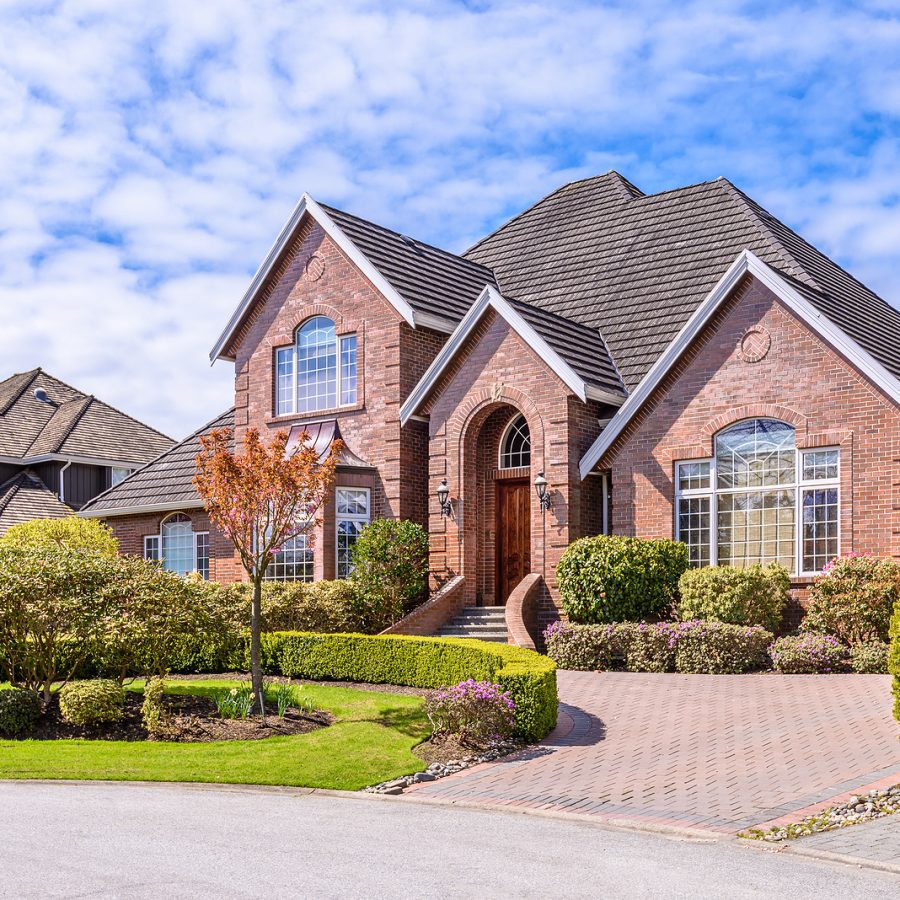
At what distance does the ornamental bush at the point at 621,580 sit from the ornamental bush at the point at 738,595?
584 mm

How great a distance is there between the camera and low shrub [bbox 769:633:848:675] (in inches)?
691

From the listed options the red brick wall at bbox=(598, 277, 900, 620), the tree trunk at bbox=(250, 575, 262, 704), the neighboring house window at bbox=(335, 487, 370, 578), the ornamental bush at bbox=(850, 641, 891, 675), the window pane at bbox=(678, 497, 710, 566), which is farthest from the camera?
the neighboring house window at bbox=(335, 487, 370, 578)

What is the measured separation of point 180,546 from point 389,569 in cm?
943

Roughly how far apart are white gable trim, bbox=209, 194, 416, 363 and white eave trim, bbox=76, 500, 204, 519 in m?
3.77

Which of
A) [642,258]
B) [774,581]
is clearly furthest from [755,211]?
[774,581]

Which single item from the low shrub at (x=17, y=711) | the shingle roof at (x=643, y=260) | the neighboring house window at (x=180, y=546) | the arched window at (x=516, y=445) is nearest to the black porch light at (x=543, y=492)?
the arched window at (x=516, y=445)

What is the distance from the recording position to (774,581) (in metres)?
19.5

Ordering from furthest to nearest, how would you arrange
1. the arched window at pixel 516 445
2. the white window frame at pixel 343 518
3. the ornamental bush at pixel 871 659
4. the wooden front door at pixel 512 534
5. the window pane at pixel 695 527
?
the white window frame at pixel 343 518 → the arched window at pixel 516 445 → the wooden front door at pixel 512 534 → the window pane at pixel 695 527 → the ornamental bush at pixel 871 659

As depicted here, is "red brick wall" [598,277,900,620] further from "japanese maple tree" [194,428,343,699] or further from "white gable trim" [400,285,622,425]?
"japanese maple tree" [194,428,343,699]

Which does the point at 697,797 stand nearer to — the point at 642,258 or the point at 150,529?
the point at 642,258

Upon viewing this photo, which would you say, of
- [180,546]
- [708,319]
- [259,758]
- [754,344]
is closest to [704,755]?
[259,758]

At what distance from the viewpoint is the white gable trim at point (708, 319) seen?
771 inches

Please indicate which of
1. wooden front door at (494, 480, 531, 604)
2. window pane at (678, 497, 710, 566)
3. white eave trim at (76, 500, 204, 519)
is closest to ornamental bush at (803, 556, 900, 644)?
window pane at (678, 497, 710, 566)

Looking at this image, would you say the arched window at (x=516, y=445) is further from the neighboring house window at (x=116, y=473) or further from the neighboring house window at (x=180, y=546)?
the neighboring house window at (x=116, y=473)
